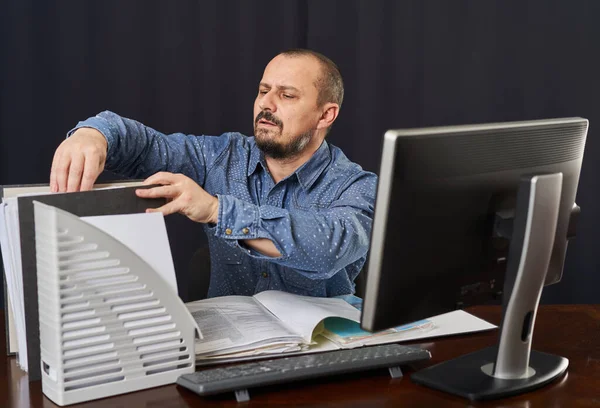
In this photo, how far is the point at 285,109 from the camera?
7.27 ft

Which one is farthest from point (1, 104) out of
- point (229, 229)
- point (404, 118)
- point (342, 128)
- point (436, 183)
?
point (436, 183)

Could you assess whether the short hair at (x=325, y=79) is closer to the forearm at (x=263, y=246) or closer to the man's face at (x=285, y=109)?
the man's face at (x=285, y=109)

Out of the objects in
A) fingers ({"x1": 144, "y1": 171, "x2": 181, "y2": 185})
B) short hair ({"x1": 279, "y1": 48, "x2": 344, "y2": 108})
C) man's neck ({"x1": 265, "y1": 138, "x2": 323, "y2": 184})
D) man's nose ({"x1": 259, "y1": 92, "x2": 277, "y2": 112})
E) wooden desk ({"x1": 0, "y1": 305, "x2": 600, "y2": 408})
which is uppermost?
short hair ({"x1": 279, "y1": 48, "x2": 344, "y2": 108})

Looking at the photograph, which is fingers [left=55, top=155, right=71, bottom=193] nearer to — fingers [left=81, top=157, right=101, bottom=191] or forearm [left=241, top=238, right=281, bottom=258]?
fingers [left=81, top=157, right=101, bottom=191]

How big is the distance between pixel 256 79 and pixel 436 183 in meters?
2.28

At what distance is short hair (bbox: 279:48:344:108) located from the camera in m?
2.27

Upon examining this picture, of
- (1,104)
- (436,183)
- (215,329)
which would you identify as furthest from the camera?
(1,104)

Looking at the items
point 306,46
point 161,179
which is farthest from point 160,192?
point 306,46

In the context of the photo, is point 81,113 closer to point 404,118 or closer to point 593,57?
point 404,118

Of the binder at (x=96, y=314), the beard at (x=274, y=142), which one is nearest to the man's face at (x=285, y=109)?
the beard at (x=274, y=142)

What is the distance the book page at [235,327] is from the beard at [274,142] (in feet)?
2.01

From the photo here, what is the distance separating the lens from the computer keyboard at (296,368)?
4.06ft

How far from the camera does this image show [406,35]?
348cm

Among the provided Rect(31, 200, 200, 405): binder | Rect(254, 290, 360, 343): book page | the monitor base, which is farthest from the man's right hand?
the monitor base
